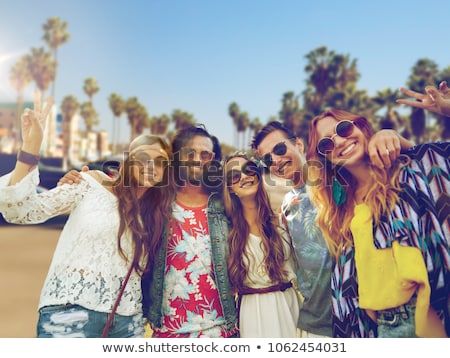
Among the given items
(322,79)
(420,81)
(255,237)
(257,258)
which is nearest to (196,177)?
(255,237)

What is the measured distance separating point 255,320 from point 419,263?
1141 millimetres

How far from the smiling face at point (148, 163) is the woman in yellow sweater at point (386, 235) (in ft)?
3.73

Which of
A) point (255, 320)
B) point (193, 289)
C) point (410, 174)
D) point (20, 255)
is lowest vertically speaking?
point (255, 320)

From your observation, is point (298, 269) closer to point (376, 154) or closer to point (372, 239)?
point (372, 239)

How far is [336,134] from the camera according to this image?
9.88 feet

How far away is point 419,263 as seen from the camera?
2791 millimetres

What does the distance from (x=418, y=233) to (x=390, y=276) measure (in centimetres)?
34


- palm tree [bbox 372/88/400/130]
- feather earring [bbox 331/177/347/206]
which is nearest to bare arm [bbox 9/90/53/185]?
feather earring [bbox 331/177/347/206]

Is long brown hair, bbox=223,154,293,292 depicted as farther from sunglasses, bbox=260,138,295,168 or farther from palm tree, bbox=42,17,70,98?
palm tree, bbox=42,17,70,98

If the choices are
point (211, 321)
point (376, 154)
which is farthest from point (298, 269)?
point (376, 154)

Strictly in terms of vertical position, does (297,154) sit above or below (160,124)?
below

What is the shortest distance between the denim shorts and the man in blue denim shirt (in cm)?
101

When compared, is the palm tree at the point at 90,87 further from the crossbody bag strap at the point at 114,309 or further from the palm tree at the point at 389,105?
the palm tree at the point at 389,105

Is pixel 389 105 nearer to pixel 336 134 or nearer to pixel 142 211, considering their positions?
pixel 336 134
